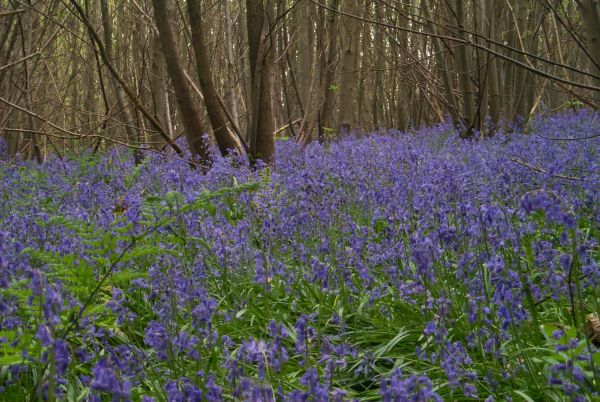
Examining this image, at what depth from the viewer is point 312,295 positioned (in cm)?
334

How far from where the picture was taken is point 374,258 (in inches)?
129

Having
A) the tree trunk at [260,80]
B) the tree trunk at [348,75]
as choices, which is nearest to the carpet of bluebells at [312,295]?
the tree trunk at [260,80]

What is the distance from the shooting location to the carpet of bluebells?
1.86 metres

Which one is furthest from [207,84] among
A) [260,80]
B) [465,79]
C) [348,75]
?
[348,75]

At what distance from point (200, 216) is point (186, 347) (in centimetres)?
203

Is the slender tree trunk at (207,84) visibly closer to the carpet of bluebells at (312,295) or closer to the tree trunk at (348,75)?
the carpet of bluebells at (312,295)

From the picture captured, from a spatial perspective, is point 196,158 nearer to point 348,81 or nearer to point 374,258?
point 374,258

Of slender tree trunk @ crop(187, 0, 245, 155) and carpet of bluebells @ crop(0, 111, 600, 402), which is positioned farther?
slender tree trunk @ crop(187, 0, 245, 155)

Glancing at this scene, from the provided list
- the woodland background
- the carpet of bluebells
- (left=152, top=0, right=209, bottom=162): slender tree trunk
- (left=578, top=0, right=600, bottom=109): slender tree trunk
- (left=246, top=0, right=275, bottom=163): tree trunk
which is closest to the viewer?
the carpet of bluebells

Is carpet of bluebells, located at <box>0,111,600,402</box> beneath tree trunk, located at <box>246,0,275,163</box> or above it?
beneath

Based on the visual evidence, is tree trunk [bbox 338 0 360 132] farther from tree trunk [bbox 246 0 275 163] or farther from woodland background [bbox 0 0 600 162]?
tree trunk [bbox 246 0 275 163]

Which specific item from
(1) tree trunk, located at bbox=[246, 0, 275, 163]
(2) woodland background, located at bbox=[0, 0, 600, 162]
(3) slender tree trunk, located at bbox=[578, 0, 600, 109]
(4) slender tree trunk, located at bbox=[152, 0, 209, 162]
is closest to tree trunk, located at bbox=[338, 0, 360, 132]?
(2) woodland background, located at bbox=[0, 0, 600, 162]

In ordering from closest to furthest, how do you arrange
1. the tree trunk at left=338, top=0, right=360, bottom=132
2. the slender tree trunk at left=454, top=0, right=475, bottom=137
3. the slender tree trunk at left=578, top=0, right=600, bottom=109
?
1. the slender tree trunk at left=578, top=0, right=600, bottom=109
2. the slender tree trunk at left=454, top=0, right=475, bottom=137
3. the tree trunk at left=338, top=0, right=360, bottom=132

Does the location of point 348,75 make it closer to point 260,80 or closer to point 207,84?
point 260,80
